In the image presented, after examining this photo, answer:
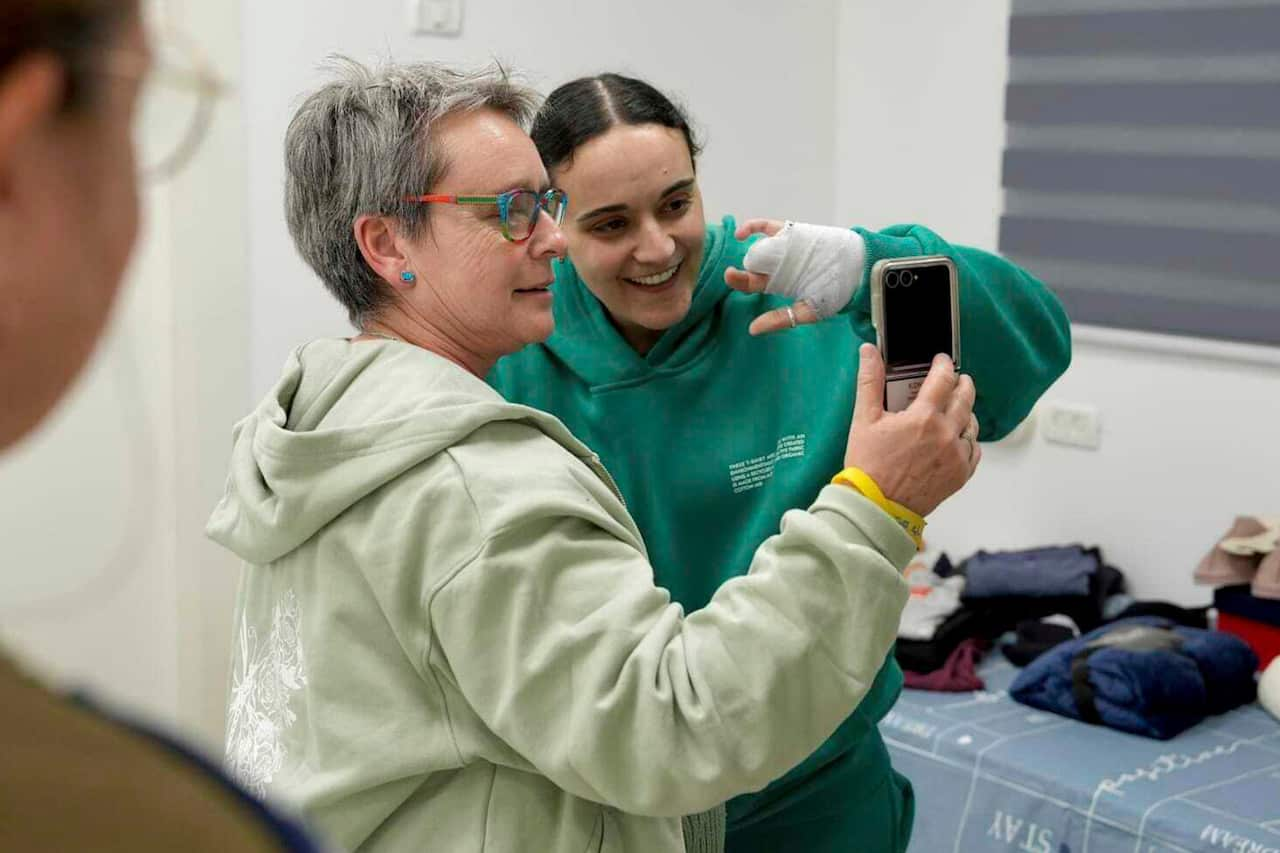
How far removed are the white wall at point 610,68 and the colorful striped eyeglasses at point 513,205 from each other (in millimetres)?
1344

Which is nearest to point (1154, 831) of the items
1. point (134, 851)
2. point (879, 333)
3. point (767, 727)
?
point (879, 333)

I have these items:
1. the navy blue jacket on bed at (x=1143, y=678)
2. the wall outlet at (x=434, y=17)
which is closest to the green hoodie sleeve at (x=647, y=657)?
the navy blue jacket on bed at (x=1143, y=678)

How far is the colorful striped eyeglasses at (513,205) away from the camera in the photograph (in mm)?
1303

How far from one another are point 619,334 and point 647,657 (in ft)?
2.44

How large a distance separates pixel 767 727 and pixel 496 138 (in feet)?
1.89

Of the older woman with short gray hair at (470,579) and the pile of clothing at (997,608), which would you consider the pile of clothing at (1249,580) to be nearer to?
the pile of clothing at (997,608)

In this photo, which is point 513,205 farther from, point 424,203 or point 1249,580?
point 1249,580

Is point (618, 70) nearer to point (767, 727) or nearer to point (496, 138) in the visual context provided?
point (496, 138)

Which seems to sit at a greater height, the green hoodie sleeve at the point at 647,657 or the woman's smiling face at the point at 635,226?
the woman's smiling face at the point at 635,226

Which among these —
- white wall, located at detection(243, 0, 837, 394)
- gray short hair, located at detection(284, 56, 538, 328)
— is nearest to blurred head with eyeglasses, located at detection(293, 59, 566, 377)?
gray short hair, located at detection(284, 56, 538, 328)

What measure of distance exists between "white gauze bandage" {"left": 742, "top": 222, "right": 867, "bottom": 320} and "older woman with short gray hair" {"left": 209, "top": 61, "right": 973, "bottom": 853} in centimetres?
29

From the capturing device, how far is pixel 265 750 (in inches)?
49.8

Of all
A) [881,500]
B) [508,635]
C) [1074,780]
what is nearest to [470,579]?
[508,635]

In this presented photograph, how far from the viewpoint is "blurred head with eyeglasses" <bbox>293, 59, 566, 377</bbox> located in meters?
1.30
